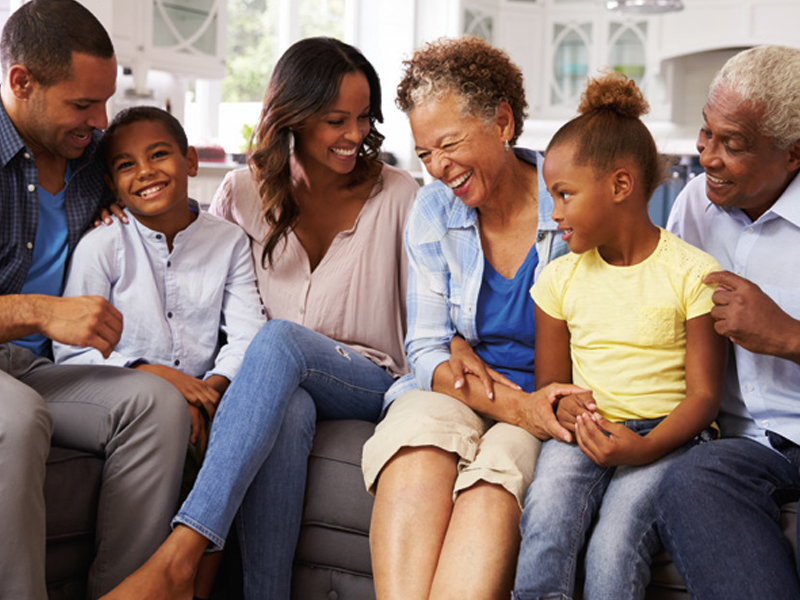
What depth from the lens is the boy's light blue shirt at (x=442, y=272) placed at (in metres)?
1.92

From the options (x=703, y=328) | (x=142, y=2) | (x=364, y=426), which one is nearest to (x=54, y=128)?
(x=364, y=426)

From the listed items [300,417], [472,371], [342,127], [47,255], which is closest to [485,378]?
[472,371]

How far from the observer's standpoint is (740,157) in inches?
67.6

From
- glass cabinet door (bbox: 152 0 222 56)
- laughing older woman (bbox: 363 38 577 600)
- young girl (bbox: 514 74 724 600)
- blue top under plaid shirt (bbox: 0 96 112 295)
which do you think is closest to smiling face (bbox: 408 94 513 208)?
laughing older woman (bbox: 363 38 577 600)

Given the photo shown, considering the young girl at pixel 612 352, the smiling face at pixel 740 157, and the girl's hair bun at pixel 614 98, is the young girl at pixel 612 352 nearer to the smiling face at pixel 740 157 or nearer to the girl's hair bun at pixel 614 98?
the girl's hair bun at pixel 614 98

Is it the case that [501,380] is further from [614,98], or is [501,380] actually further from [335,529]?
[614,98]

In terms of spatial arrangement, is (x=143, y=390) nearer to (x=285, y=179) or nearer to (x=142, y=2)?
(x=285, y=179)

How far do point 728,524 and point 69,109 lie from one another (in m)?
1.46

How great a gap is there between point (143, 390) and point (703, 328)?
101 cm

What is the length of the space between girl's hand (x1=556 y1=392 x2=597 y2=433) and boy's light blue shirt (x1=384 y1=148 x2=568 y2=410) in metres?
0.30

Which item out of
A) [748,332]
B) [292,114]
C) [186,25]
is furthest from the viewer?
[186,25]

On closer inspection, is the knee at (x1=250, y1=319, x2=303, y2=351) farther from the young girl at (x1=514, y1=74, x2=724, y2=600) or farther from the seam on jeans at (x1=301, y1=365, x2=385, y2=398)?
the young girl at (x1=514, y1=74, x2=724, y2=600)

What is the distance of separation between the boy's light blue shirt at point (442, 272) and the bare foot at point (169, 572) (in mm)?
495

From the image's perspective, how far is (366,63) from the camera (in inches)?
88.3
